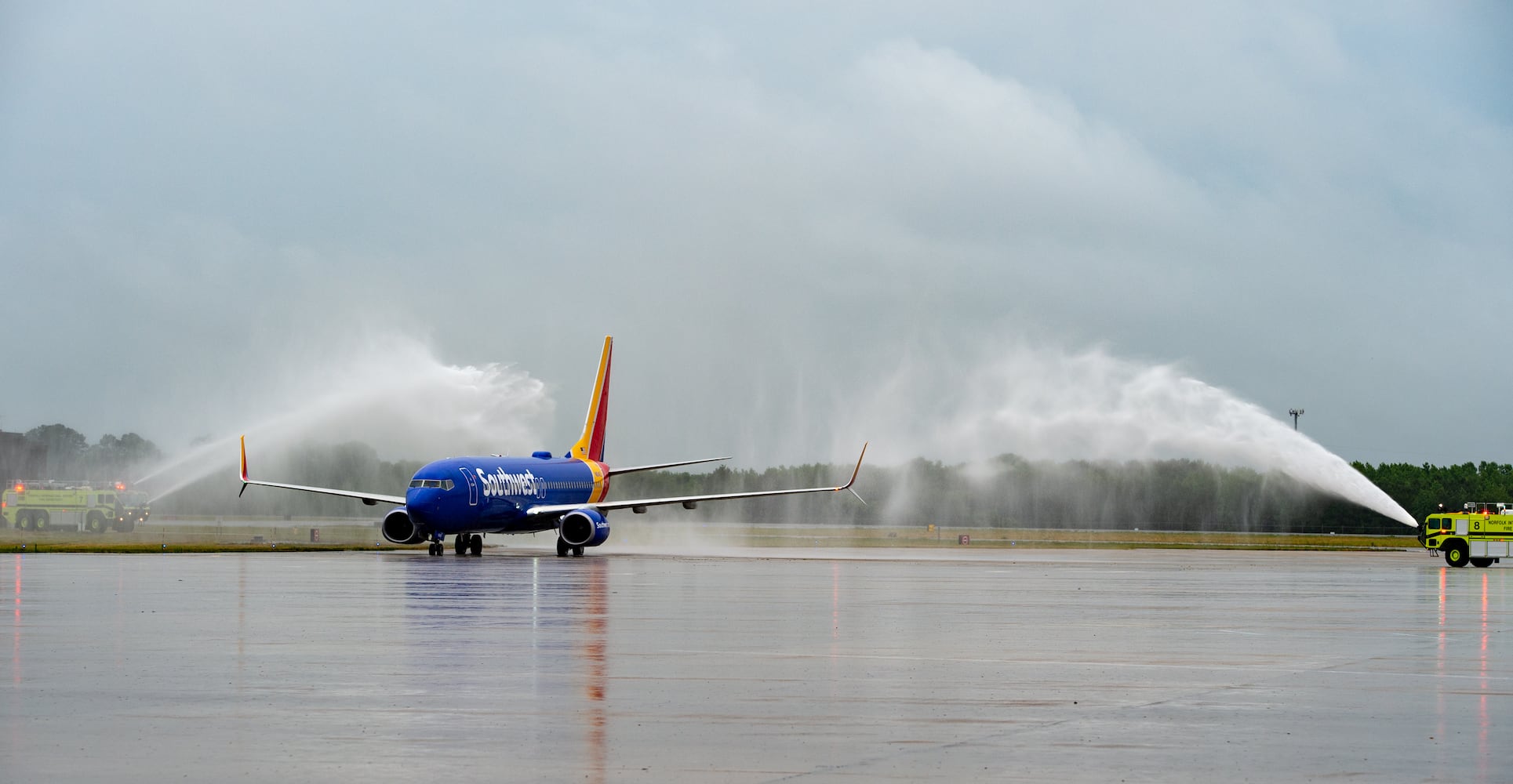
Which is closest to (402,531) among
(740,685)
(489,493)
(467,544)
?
(467,544)

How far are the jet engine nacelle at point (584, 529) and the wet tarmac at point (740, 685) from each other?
84.2ft

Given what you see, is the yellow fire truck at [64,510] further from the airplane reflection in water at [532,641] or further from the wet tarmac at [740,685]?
the wet tarmac at [740,685]

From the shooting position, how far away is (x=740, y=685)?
15.3 metres

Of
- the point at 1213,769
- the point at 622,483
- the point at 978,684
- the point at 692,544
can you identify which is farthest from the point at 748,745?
the point at 622,483

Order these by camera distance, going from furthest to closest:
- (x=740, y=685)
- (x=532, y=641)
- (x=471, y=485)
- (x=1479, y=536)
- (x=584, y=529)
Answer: (x=1479, y=536) < (x=584, y=529) < (x=471, y=485) < (x=532, y=641) < (x=740, y=685)

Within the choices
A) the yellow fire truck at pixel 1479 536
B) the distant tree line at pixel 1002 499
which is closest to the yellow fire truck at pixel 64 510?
the distant tree line at pixel 1002 499

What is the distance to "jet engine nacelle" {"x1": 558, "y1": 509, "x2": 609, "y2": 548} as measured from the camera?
58344mm

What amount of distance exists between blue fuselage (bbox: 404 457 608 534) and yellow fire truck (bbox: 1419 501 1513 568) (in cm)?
3748

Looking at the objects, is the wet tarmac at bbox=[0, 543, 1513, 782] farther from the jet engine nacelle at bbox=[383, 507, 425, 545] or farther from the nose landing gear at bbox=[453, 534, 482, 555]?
the nose landing gear at bbox=[453, 534, 482, 555]

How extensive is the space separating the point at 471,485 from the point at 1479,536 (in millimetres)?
40772

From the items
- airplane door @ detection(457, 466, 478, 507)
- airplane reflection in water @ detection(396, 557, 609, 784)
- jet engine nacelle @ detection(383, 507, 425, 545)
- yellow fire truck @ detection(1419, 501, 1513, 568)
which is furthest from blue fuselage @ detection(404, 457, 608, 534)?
yellow fire truck @ detection(1419, 501, 1513, 568)

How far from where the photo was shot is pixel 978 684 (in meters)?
15.5

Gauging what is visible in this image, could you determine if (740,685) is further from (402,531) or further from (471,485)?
(402,531)

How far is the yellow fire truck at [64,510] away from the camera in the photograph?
82.0 meters
